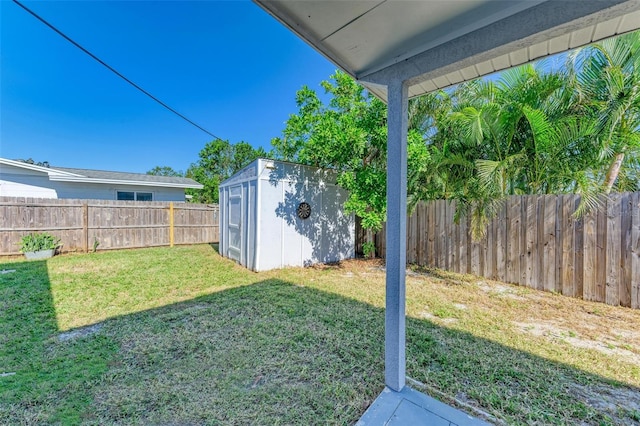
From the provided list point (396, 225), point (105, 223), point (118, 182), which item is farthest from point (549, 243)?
point (118, 182)

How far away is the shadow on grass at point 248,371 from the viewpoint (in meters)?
1.80

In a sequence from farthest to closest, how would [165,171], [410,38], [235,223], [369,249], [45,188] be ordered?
[165,171] < [45,188] < [369,249] < [235,223] < [410,38]

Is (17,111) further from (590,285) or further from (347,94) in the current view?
(590,285)

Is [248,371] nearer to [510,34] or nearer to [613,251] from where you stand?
[510,34]

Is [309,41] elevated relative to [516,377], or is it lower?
elevated

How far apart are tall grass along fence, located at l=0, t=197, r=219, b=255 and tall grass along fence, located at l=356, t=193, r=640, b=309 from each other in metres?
8.93

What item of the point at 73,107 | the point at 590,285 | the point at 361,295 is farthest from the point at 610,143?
the point at 73,107

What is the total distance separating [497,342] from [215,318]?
3.31 metres

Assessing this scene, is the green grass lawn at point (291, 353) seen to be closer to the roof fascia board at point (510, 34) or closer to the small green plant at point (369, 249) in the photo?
the roof fascia board at point (510, 34)

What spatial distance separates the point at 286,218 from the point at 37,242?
6952 millimetres

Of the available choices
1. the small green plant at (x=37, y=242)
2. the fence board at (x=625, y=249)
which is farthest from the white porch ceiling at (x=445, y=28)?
the small green plant at (x=37, y=242)

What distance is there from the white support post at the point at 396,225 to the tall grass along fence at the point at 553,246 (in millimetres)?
4007

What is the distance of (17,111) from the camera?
41.0 ft

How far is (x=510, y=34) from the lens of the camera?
1.32m
